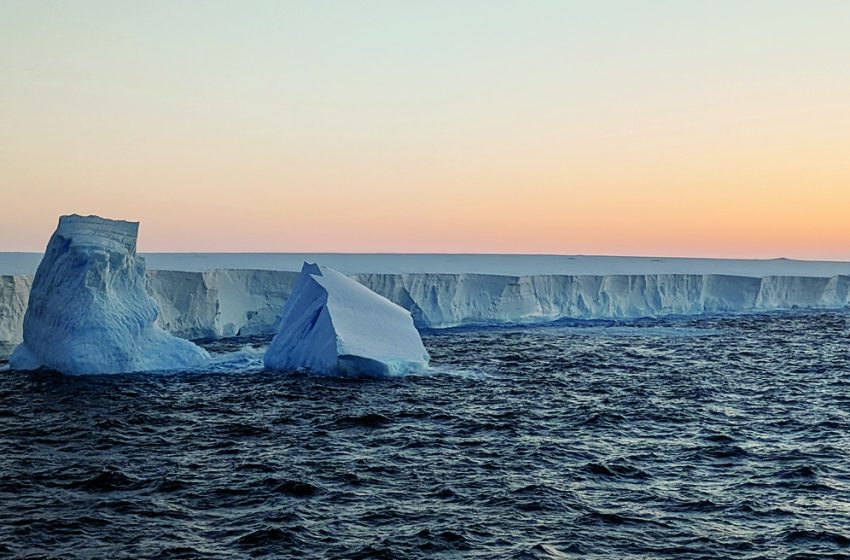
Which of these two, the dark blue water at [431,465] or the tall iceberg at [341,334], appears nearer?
the dark blue water at [431,465]

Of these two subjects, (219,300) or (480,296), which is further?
(480,296)

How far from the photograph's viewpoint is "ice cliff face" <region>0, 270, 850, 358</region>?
2783cm

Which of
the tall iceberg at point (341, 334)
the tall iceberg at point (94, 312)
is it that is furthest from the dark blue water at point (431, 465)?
the tall iceberg at point (94, 312)

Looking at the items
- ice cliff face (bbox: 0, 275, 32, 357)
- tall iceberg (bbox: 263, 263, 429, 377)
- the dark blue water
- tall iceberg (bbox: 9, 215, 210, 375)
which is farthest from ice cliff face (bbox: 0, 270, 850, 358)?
the dark blue water

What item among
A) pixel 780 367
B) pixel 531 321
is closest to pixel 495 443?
pixel 780 367

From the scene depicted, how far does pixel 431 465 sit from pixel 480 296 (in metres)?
24.0

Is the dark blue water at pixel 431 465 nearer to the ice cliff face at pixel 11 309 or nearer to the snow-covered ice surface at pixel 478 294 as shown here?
the ice cliff face at pixel 11 309

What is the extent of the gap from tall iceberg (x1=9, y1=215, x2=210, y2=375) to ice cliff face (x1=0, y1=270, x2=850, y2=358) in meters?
3.87

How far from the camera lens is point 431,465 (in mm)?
11766

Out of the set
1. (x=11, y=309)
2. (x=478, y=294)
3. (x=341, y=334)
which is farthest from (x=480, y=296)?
(x=11, y=309)

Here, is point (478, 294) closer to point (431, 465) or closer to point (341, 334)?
point (341, 334)

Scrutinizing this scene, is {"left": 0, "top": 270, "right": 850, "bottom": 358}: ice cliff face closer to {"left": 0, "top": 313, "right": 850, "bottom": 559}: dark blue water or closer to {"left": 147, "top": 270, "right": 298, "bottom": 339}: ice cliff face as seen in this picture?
{"left": 147, "top": 270, "right": 298, "bottom": 339}: ice cliff face

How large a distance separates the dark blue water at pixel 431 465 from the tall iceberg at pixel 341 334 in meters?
0.73

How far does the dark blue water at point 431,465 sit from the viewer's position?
8711mm
